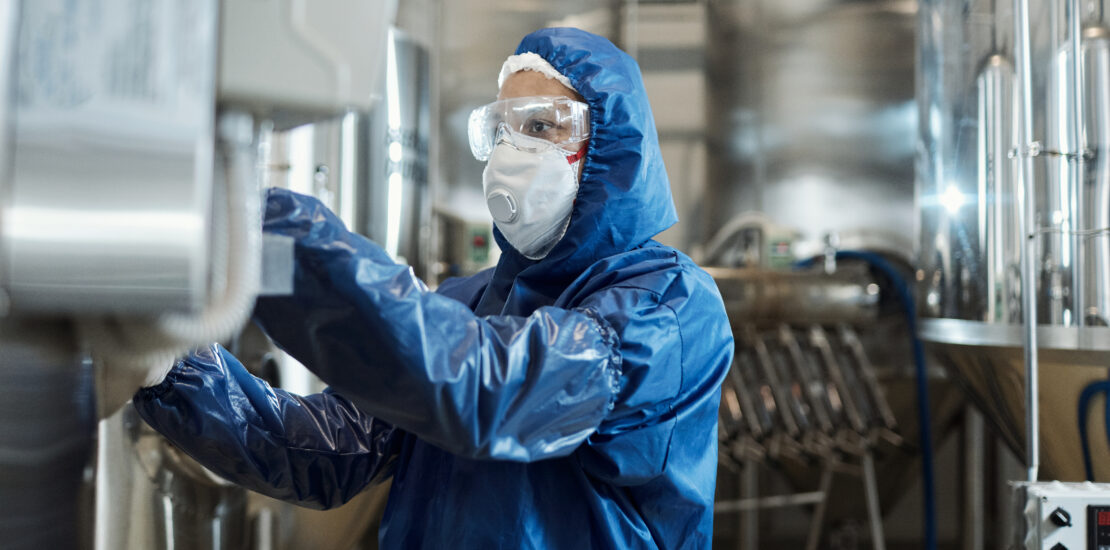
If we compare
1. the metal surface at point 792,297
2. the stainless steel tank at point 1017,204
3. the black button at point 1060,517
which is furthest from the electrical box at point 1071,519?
the metal surface at point 792,297

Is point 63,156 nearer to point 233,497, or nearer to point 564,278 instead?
point 564,278

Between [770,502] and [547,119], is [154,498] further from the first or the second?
[770,502]

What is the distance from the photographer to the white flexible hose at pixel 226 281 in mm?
558

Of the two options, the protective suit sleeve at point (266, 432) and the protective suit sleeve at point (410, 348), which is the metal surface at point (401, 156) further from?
the protective suit sleeve at point (410, 348)

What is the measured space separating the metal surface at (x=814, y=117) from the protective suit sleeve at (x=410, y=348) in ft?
8.00

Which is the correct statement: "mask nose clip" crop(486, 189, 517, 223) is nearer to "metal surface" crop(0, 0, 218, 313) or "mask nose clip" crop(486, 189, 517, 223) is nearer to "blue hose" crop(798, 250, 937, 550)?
"metal surface" crop(0, 0, 218, 313)

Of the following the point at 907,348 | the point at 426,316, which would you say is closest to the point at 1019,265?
the point at 907,348

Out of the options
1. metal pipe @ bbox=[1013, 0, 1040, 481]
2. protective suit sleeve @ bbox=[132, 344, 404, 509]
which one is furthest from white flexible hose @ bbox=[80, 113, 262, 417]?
metal pipe @ bbox=[1013, 0, 1040, 481]

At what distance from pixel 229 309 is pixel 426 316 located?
7.1 inches

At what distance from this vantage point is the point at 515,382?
0.75 metres

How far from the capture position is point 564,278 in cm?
112

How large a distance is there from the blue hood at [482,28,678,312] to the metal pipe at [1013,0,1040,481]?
0.94 meters

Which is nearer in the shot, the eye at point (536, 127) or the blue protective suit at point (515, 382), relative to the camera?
the blue protective suit at point (515, 382)

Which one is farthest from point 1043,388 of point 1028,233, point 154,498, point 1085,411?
point 154,498
